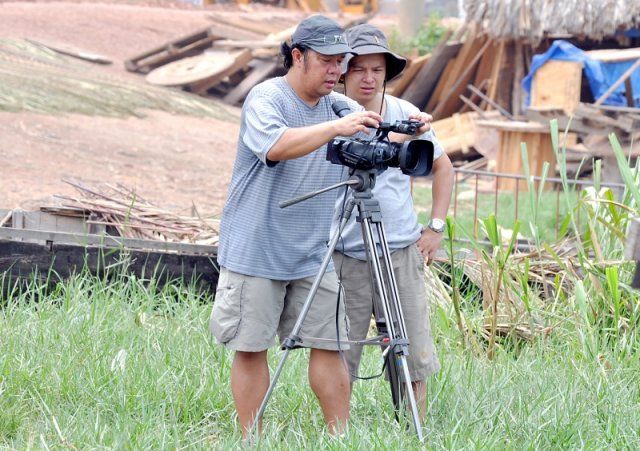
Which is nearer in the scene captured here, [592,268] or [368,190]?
[368,190]

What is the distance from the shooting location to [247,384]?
13.7 feet

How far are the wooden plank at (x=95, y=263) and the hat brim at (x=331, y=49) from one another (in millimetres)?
2719

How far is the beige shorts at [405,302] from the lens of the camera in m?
4.39

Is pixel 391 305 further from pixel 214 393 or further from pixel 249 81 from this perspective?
pixel 249 81

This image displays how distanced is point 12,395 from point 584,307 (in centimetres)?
265

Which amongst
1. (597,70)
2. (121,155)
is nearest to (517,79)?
(597,70)

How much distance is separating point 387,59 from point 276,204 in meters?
0.83

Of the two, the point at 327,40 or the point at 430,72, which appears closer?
the point at 327,40

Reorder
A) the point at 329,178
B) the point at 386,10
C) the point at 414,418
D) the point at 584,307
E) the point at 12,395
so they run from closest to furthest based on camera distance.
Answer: the point at 414,418 < the point at 329,178 < the point at 12,395 < the point at 584,307 < the point at 386,10

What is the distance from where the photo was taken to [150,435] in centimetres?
405

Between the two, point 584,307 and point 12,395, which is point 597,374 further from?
point 12,395

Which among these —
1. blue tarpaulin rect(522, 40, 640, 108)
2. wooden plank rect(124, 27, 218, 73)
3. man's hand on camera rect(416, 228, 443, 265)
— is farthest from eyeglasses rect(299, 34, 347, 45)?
wooden plank rect(124, 27, 218, 73)

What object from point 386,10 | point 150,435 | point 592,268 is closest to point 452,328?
point 592,268

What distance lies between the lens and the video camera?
3.87m
